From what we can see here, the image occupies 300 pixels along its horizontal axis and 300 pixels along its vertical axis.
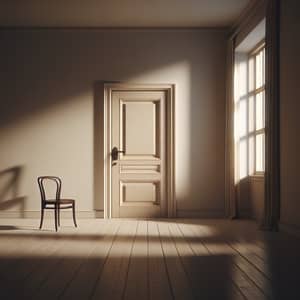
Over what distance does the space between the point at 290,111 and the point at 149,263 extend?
2542 millimetres

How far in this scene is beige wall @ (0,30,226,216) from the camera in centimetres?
777

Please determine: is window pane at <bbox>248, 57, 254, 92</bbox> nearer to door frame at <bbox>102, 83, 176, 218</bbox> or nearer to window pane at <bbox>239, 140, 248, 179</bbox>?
window pane at <bbox>239, 140, 248, 179</bbox>

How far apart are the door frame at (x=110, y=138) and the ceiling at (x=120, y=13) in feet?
3.08

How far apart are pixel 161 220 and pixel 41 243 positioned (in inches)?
104

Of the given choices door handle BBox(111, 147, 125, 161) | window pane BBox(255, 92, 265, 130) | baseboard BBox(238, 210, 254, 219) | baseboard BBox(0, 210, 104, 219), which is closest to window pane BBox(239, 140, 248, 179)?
window pane BBox(255, 92, 265, 130)

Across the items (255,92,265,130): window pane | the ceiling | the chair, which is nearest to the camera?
the chair

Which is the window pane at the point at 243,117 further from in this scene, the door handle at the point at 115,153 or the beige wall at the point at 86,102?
the door handle at the point at 115,153

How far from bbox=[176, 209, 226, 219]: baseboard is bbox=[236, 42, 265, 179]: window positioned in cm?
67

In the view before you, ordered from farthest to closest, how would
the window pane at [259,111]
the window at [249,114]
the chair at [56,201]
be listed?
1. the window at [249,114]
2. the window pane at [259,111]
3. the chair at [56,201]

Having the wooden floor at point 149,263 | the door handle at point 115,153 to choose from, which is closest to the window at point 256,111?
the wooden floor at point 149,263

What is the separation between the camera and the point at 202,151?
7.84m

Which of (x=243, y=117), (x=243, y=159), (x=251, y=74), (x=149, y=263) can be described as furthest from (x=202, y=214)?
(x=149, y=263)

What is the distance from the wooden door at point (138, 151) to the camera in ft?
25.7

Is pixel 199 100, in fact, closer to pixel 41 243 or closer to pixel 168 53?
pixel 168 53
